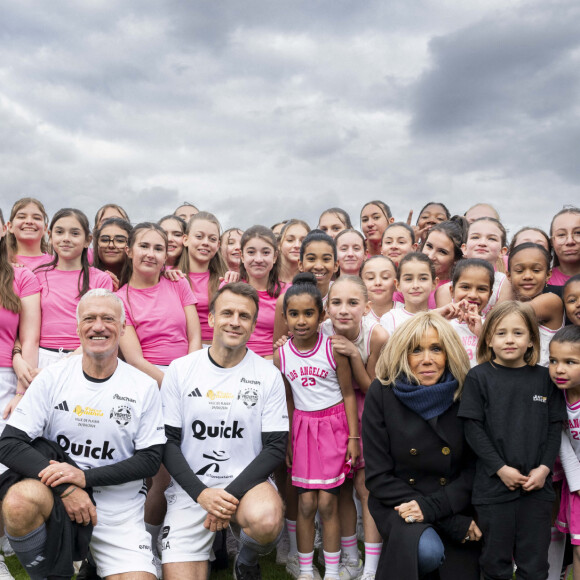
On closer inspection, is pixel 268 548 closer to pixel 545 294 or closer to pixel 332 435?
pixel 332 435

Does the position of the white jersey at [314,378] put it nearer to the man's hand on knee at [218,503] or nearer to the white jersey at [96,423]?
the man's hand on knee at [218,503]

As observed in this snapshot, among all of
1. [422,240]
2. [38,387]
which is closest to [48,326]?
[38,387]

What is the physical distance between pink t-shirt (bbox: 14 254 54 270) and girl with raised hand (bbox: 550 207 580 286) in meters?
4.87

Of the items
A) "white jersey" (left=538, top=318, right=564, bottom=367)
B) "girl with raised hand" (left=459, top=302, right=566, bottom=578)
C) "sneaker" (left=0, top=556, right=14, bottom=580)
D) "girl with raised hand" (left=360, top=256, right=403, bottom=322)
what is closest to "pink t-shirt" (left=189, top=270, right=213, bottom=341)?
"girl with raised hand" (left=360, top=256, right=403, bottom=322)

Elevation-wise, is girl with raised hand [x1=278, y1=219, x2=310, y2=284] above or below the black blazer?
above

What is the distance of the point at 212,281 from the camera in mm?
5965

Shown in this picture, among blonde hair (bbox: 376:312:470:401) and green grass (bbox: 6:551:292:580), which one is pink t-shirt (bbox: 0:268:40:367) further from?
blonde hair (bbox: 376:312:470:401)

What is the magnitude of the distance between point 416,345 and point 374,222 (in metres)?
3.59

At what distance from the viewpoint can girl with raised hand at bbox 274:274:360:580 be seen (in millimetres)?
4461

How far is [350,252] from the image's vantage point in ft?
19.7

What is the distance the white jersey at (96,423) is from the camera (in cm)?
395

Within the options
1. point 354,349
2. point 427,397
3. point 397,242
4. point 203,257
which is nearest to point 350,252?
point 397,242

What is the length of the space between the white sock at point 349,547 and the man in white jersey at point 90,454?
5.30ft

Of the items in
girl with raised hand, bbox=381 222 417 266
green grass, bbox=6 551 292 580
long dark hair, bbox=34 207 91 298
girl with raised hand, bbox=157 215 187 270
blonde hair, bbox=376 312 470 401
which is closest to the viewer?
blonde hair, bbox=376 312 470 401
